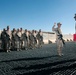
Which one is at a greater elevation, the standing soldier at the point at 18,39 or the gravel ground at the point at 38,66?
the standing soldier at the point at 18,39

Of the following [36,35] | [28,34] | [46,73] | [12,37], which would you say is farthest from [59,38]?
[36,35]

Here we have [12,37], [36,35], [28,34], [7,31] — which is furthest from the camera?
[36,35]

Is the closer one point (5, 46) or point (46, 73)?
point (46, 73)

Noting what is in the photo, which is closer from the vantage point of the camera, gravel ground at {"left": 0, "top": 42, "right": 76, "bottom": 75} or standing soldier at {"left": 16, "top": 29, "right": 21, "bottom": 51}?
gravel ground at {"left": 0, "top": 42, "right": 76, "bottom": 75}

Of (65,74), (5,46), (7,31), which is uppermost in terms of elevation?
(7,31)

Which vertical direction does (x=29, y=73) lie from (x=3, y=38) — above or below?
below

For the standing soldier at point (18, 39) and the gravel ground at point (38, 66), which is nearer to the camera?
the gravel ground at point (38, 66)

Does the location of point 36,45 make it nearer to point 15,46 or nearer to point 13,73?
point 15,46

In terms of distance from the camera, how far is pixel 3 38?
2097 centimetres

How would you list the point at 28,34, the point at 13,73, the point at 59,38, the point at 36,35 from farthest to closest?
the point at 36,35, the point at 28,34, the point at 59,38, the point at 13,73

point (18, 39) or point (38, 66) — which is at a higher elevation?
point (18, 39)

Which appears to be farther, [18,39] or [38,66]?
[18,39]

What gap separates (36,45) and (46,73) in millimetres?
19550

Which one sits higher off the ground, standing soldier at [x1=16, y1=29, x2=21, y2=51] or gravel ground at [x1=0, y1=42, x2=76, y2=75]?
standing soldier at [x1=16, y1=29, x2=21, y2=51]
